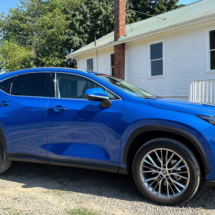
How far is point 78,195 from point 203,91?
7188 mm

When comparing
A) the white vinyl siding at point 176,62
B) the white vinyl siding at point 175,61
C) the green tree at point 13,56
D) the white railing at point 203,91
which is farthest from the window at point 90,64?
the green tree at point 13,56

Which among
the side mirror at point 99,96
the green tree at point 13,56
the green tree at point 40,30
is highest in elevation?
the green tree at point 40,30

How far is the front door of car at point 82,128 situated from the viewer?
316 cm

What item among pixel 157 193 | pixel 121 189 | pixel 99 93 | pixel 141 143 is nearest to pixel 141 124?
pixel 141 143

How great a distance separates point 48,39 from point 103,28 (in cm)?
720

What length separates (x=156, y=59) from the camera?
39.6 ft

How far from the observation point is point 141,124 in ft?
9.78

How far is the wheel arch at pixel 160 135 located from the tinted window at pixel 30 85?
5.03ft

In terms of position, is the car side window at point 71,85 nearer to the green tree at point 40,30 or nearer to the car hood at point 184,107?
the car hood at point 184,107

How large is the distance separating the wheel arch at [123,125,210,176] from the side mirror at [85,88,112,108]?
1.80ft

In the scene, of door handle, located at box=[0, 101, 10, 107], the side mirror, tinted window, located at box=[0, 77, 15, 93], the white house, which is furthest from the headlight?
the white house

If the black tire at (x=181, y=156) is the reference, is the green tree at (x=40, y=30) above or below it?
above

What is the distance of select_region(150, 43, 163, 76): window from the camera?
11.9 m

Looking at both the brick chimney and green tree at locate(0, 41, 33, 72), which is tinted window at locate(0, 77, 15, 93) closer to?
the brick chimney
